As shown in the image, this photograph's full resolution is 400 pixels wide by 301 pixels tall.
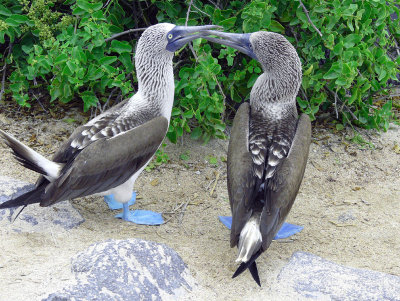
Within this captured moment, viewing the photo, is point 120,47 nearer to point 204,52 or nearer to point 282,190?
point 204,52

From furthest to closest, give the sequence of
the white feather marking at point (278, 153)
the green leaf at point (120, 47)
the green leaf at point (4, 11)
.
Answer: the green leaf at point (4, 11), the green leaf at point (120, 47), the white feather marking at point (278, 153)

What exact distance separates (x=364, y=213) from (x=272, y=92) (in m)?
1.23

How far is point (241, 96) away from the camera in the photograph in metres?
5.17

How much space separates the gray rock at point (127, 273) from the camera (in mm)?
2775

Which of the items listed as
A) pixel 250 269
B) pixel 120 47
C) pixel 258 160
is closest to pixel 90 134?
pixel 120 47

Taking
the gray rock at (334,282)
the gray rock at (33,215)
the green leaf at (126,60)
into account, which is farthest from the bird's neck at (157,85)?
the gray rock at (334,282)

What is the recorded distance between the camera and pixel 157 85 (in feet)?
13.0

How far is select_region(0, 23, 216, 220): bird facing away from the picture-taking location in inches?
140

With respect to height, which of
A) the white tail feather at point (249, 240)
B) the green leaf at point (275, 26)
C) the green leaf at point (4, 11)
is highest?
the green leaf at point (4, 11)

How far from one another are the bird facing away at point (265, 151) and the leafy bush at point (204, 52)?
38cm

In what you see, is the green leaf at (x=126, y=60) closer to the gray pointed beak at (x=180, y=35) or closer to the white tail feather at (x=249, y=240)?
the gray pointed beak at (x=180, y=35)

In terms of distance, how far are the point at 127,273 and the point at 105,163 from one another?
36.7 inches

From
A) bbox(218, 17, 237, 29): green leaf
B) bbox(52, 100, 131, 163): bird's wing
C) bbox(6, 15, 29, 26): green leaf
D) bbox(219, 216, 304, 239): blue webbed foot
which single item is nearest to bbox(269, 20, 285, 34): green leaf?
bbox(218, 17, 237, 29): green leaf

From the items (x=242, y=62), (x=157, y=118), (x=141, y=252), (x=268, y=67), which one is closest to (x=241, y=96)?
(x=242, y=62)
